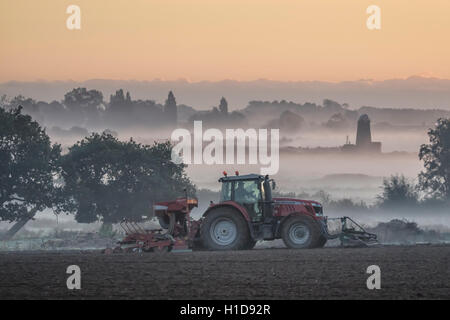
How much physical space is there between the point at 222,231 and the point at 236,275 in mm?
10481

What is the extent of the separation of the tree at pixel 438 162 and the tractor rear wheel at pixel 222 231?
47541 millimetres

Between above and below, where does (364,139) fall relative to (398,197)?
above

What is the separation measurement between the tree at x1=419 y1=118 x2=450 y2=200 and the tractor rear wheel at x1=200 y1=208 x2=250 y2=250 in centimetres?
4754

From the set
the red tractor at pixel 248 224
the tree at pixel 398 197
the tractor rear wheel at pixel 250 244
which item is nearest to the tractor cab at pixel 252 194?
the red tractor at pixel 248 224

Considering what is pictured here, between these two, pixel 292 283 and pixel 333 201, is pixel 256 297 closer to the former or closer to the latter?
pixel 292 283

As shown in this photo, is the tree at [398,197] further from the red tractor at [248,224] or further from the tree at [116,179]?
the red tractor at [248,224]

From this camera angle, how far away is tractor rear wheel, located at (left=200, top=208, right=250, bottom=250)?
111 feet

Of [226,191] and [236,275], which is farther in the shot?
[226,191]

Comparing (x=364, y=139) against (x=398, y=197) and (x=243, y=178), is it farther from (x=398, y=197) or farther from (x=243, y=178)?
(x=243, y=178)

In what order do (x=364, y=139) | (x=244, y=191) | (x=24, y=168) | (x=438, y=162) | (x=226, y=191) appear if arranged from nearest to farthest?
(x=244, y=191)
(x=226, y=191)
(x=24, y=168)
(x=438, y=162)
(x=364, y=139)

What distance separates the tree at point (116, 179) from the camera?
65625 mm

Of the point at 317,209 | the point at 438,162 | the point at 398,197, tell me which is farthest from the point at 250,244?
the point at 438,162

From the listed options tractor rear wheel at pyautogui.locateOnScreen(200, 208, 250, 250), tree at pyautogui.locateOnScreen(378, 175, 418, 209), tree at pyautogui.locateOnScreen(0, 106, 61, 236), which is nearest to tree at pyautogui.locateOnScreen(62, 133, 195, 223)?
tree at pyautogui.locateOnScreen(0, 106, 61, 236)

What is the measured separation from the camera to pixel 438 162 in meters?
79.9
